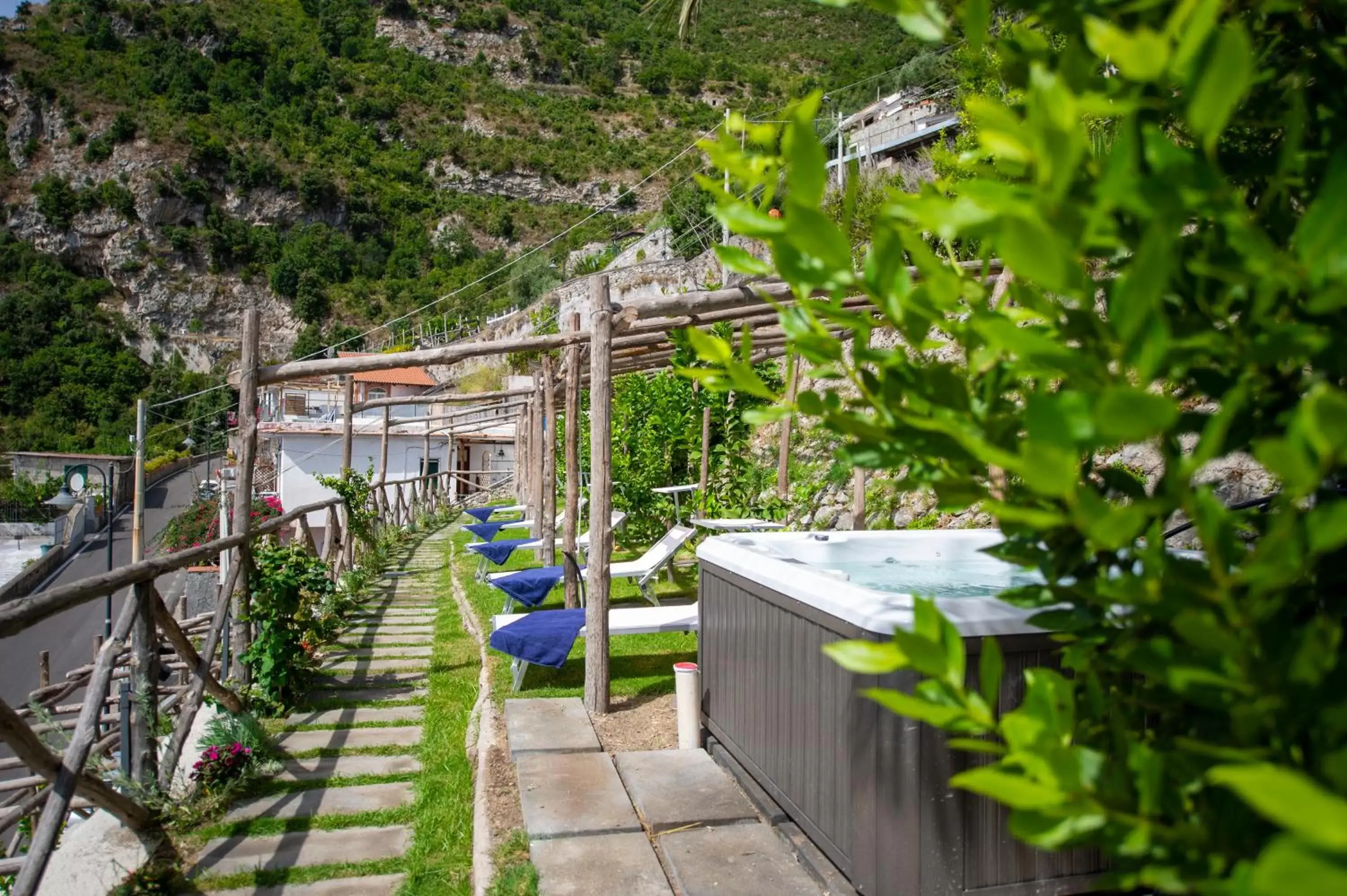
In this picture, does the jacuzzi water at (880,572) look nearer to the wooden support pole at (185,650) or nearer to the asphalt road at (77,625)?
the wooden support pole at (185,650)

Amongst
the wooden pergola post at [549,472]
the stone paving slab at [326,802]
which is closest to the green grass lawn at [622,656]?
the wooden pergola post at [549,472]

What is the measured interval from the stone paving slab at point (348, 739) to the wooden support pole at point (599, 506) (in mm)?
872

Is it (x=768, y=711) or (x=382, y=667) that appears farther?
(x=382, y=667)

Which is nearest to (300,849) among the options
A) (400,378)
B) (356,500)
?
(356,500)

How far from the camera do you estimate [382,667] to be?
546 centimetres

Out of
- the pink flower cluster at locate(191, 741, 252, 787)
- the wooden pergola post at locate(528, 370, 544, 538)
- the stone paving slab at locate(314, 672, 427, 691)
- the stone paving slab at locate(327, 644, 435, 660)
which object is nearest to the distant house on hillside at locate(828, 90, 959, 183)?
the wooden pergola post at locate(528, 370, 544, 538)

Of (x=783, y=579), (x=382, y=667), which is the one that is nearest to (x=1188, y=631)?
(x=783, y=579)

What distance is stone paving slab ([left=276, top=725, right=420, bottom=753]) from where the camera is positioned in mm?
3998

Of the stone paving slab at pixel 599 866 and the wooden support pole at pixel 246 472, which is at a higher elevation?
the wooden support pole at pixel 246 472

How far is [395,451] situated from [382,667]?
2394 centimetres

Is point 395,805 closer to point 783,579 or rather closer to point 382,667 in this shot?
point 783,579

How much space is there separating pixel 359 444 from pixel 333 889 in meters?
24.4

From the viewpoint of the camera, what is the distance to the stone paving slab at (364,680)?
5020mm

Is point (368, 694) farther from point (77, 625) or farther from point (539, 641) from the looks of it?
point (77, 625)
